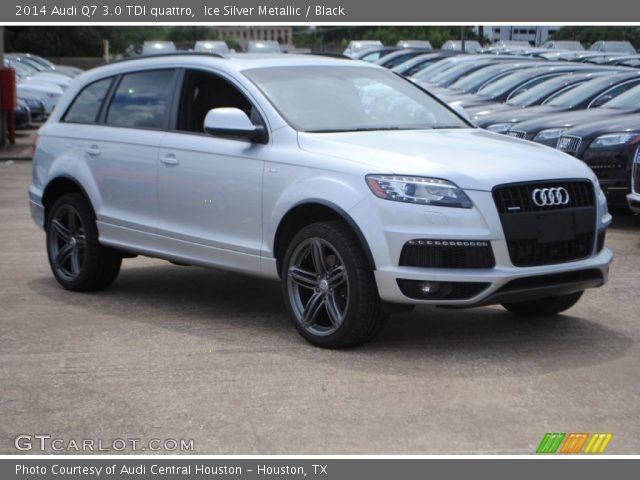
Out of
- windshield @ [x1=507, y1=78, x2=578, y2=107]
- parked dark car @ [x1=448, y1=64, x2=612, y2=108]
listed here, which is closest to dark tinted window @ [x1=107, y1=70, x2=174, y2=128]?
windshield @ [x1=507, y1=78, x2=578, y2=107]

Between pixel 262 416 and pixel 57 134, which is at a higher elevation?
pixel 57 134

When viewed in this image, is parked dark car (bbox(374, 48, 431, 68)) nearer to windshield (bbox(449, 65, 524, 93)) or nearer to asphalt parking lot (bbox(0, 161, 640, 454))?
windshield (bbox(449, 65, 524, 93))

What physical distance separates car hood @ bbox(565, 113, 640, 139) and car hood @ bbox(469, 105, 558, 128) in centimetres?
220

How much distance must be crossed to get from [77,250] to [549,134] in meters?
6.81

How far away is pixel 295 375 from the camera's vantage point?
6.50 metres

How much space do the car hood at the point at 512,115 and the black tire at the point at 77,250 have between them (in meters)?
8.12

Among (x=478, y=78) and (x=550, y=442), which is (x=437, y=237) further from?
(x=478, y=78)

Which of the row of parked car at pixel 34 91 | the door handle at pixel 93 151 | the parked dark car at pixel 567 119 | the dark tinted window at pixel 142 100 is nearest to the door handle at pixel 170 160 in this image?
the dark tinted window at pixel 142 100

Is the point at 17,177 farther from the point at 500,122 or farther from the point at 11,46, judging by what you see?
the point at 11,46

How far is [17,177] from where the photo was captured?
18109 millimetres

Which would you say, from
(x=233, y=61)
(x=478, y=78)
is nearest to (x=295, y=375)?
(x=233, y=61)

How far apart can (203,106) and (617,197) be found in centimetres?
555

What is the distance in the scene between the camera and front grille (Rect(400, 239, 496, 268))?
21.7 feet

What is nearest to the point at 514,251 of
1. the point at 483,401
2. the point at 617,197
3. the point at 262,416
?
the point at 483,401
